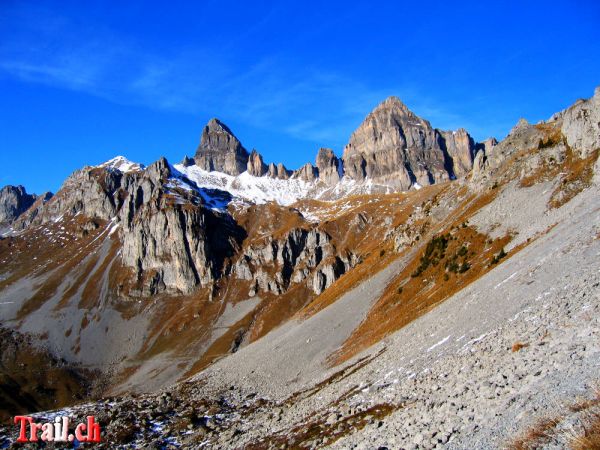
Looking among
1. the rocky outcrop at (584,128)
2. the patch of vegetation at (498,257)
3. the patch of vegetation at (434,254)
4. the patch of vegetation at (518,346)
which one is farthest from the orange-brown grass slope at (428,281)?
the patch of vegetation at (518,346)

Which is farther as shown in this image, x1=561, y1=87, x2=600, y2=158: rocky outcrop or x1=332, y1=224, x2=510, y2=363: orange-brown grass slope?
x1=561, y1=87, x2=600, y2=158: rocky outcrop

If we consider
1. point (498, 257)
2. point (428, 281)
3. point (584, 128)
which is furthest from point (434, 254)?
point (584, 128)

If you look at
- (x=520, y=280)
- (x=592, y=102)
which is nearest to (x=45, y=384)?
(x=520, y=280)

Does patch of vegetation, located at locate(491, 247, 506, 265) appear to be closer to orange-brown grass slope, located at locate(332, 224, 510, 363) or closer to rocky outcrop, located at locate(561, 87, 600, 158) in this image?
orange-brown grass slope, located at locate(332, 224, 510, 363)

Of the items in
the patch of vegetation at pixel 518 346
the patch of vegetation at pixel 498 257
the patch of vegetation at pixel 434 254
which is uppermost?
the patch of vegetation at pixel 434 254

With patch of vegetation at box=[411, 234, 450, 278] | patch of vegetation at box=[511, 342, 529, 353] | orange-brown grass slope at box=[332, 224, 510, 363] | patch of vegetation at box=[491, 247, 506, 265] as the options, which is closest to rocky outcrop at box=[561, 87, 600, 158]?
orange-brown grass slope at box=[332, 224, 510, 363]

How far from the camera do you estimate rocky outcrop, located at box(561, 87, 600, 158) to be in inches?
3420

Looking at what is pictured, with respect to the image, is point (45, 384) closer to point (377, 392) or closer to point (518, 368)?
point (377, 392)

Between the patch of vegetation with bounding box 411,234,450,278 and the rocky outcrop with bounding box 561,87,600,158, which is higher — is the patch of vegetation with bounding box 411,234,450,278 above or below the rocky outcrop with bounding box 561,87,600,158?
below

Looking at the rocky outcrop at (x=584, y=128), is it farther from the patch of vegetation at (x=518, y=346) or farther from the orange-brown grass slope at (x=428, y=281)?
the patch of vegetation at (x=518, y=346)

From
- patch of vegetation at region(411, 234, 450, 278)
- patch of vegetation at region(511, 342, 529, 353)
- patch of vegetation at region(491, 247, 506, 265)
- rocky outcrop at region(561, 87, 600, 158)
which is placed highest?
rocky outcrop at region(561, 87, 600, 158)

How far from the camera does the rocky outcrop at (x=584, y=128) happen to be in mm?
86875

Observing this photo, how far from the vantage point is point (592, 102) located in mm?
93250

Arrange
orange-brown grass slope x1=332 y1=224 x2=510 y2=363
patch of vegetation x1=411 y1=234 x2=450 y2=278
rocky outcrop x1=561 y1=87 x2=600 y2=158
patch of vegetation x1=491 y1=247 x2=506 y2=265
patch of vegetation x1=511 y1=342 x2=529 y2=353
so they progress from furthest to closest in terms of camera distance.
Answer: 1. patch of vegetation x1=411 y1=234 x2=450 y2=278
2. rocky outcrop x1=561 y1=87 x2=600 y2=158
3. orange-brown grass slope x1=332 y1=224 x2=510 y2=363
4. patch of vegetation x1=491 y1=247 x2=506 y2=265
5. patch of vegetation x1=511 y1=342 x2=529 y2=353
